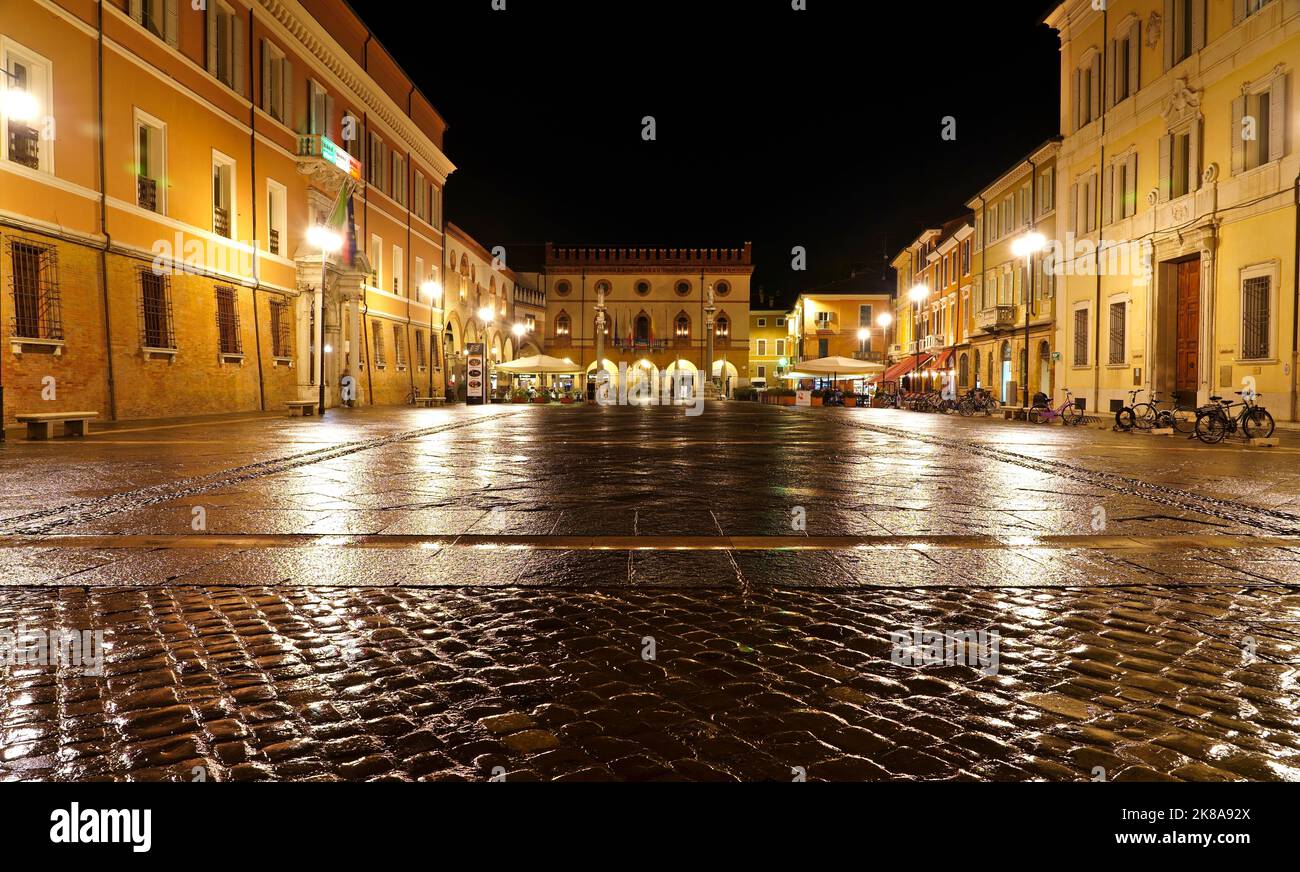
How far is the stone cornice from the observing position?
25.6 metres

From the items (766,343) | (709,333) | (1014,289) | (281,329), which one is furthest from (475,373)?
(766,343)

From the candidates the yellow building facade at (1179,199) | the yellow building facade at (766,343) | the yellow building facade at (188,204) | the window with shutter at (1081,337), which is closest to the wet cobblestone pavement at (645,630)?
the yellow building facade at (188,204)

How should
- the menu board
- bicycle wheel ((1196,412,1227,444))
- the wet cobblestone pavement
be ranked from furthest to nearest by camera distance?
the menu board
bicycle wheel ((1196,412,1227,444))
the wet cobblestone pavement

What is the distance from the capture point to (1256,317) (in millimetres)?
18875

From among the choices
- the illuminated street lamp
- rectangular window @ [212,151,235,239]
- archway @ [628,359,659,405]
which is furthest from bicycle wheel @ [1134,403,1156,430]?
archway @ [628,359,659,405]

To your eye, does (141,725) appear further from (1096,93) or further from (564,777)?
(1096,93)

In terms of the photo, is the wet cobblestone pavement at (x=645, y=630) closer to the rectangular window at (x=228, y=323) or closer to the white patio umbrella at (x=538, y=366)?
the rectangular window at (x=228, y=323)

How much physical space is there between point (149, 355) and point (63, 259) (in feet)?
10.4

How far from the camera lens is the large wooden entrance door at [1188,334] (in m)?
21.7

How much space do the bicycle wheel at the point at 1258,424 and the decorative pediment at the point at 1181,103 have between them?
979cm

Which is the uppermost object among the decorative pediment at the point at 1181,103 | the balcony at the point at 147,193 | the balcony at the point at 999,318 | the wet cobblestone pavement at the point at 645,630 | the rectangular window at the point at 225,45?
the rectangular window at the point at 225,45

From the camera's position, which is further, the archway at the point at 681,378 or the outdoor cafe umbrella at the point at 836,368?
the archway at the point at 681,378

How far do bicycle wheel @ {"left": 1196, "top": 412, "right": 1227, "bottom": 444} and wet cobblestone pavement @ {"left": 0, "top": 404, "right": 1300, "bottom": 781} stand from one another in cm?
895

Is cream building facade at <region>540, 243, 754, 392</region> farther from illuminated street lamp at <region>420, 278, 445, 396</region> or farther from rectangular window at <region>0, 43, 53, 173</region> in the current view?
rectangular window at <region>0, 43, 53, 173</region>
